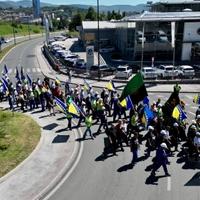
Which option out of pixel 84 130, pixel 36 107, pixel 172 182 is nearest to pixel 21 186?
pixel 172 182

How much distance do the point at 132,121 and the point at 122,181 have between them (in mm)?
5181

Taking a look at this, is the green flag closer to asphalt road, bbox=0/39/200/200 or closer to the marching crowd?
the marching crowd

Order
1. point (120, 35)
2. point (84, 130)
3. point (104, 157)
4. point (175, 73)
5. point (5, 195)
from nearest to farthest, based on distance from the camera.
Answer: point (5, 195) < point (104, 157) < point (84, 130) < point (175, 73) < point (120, 35)

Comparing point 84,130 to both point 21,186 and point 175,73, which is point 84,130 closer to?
point 21,186

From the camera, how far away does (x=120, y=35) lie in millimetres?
69938

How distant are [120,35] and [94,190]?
2189 inches

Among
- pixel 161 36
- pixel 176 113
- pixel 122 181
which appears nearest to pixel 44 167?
pixel 122 181

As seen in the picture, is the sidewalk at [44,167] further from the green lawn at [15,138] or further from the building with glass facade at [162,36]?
the building with glass facade at [162,36]

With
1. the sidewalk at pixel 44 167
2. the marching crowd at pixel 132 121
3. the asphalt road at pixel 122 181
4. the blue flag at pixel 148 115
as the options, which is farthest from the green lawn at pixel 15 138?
the blue flag at pixel 148 115

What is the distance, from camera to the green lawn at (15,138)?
63.6 feet

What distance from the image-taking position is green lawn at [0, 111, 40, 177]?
19375 millimetres

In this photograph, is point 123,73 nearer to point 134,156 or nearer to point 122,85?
point 122,85

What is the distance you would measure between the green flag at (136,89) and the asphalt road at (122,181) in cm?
345

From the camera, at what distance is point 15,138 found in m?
22.6
